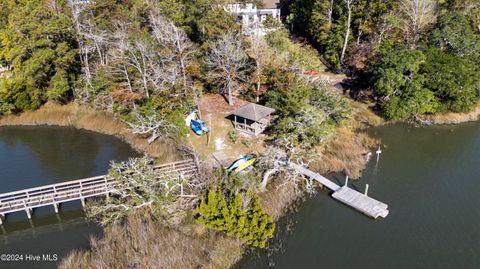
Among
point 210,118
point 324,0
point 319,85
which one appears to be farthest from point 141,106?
point 324,0

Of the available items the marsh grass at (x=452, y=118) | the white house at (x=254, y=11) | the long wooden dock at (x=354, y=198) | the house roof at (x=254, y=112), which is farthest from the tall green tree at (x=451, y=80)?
the white house at (x=254, y=11)

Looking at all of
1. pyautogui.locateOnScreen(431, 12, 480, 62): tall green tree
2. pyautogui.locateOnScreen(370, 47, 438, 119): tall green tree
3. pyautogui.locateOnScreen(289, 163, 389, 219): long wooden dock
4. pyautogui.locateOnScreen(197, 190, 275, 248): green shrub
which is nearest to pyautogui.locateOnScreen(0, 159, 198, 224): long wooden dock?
pyautogui.locateOnScreen(197, 190, 275, 248): green shrub

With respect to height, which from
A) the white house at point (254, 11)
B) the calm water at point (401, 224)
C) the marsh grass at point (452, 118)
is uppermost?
the white house at point (254, 11)

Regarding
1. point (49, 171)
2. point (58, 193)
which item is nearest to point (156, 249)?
point (58, 193)

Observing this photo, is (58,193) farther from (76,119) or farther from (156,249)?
(76,119)

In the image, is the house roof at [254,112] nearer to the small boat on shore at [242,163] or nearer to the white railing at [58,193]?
the small boat on shore at [242,163]

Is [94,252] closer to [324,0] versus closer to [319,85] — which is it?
[319,85]
